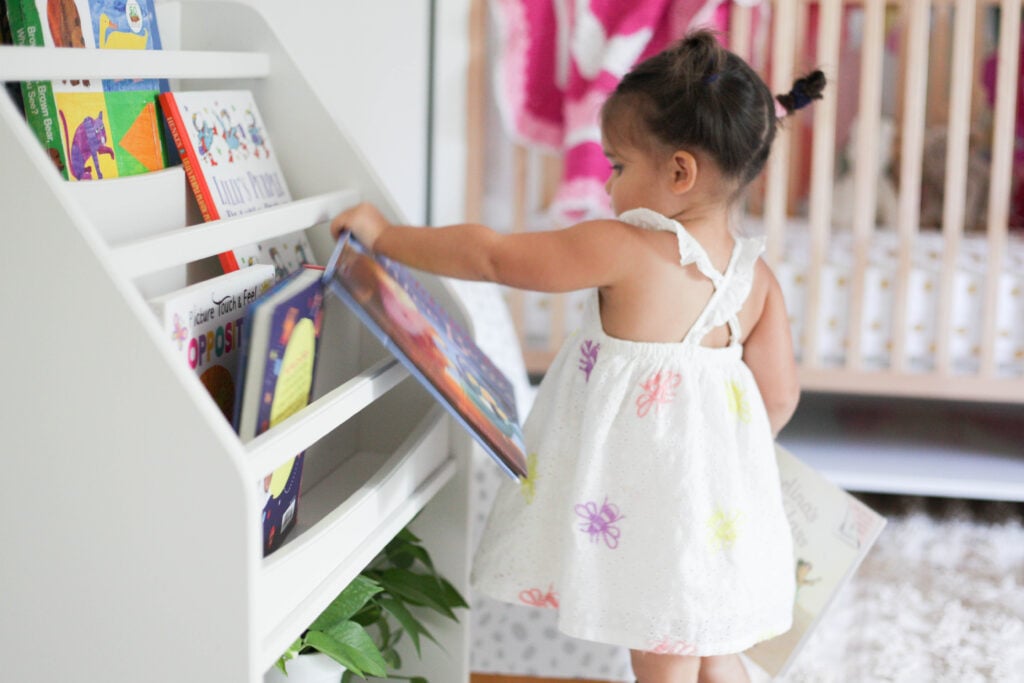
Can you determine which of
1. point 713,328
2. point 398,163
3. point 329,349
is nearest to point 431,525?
point 329,349

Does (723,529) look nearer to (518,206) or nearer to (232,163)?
(232,163)

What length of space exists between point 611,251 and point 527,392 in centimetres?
75

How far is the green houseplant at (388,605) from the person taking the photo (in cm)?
106

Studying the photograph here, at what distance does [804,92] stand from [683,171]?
21cm

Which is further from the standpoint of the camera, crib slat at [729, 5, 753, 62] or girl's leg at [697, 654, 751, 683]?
crib slat at [729, 5, 753, 62]

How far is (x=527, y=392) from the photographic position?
1.83 meters

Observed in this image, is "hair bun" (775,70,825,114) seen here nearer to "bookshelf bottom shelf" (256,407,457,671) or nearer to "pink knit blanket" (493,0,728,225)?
"bookshelf bottom shelf" (256,407,457,671)

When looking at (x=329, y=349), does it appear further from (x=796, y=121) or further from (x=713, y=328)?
(x=796, y=121)

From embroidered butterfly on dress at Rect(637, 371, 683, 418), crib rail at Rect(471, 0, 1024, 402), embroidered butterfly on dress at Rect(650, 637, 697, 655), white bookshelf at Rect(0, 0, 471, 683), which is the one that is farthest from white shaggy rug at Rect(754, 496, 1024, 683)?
white bookshelf at Rect(0, 0, 471, 683)

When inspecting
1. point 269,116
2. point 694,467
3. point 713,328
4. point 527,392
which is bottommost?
point 527,392

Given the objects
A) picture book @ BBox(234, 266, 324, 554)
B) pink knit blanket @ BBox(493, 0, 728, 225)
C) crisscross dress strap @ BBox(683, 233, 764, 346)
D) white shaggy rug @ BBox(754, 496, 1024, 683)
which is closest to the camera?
picture book @ BBox(234, 266, 324, 554)

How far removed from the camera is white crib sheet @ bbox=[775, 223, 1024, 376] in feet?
6.95

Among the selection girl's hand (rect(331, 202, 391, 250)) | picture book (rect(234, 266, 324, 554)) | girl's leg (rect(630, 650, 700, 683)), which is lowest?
girl's leg (rect(630, 650, 700, 683))

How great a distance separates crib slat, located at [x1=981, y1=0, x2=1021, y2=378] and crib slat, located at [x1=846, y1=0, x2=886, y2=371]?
0.21 m
